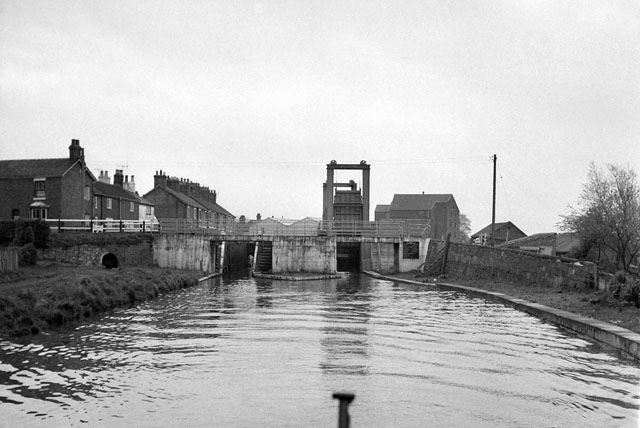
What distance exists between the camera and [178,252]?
39.7 m

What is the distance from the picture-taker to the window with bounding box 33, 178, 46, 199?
42500 millimetres

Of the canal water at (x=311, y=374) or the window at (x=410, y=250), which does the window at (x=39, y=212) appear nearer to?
the window at (x=410, y=250)

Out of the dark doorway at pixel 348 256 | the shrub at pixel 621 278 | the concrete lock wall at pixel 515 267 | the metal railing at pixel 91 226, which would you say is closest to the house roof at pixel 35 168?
the metal railing at pixel 91 226

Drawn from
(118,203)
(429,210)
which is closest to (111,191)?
(118,203)

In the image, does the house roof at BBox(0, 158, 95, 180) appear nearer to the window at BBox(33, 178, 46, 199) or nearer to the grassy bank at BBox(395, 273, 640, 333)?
the window at BBox(33, 178, 46, 199)

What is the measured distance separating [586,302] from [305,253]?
77.4 ft

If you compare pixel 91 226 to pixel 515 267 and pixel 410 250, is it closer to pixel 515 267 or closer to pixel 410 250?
pixel 410 250

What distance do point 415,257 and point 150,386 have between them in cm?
3382

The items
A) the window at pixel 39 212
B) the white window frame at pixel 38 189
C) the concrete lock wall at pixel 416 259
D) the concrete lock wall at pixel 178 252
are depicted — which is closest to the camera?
the concrete lock wall at pixel 178 252

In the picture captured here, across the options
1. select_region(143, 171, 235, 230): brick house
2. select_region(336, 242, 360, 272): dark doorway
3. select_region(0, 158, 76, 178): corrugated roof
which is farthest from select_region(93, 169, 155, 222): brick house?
select_region(336, 242, 360, 272): dark doorway

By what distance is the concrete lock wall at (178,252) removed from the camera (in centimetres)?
3959

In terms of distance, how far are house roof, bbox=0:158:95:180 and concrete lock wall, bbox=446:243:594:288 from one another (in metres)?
29.1

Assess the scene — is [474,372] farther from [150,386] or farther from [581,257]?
[581,257]

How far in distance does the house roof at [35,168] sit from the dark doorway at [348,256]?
78.2 ft
